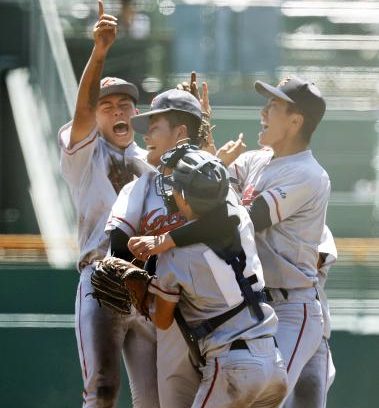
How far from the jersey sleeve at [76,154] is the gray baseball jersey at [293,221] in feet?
2.12

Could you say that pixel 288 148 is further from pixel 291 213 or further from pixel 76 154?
pixel 76 154

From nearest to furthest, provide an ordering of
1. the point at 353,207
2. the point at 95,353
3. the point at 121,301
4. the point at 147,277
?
the point at 147,277 < the point at 121,301 < the point at 95,353 < the point at 353,207

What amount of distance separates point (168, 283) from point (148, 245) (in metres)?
0.18

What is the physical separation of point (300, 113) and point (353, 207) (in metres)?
1.80

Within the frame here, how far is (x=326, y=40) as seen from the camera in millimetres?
8516

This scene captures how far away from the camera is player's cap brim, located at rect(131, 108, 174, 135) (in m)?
4.65

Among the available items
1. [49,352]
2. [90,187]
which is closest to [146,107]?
[49,352]

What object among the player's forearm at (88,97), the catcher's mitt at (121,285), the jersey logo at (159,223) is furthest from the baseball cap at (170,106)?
the catcher's mitt at (121,285)

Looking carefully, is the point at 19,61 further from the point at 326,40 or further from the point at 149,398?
the point at 149,398

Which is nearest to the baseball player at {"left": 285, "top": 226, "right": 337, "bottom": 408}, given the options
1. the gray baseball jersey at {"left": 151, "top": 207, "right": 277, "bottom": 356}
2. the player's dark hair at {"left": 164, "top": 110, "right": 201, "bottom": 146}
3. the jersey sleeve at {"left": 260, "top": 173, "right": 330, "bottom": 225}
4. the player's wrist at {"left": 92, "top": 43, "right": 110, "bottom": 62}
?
the jersey sleeve at {"left": 260, "top": 173, "right": 330, "bottom": 225}

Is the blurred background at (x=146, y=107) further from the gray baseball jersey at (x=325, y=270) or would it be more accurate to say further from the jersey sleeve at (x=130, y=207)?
the jersey sleeve at (x=130, y=207)

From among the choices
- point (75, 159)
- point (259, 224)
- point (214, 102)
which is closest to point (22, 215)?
point (214, 102)

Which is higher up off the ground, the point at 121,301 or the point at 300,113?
the point at 300,113

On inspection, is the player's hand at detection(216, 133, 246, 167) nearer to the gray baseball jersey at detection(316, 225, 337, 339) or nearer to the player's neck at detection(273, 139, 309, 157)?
the player's neck at detection(273, 139, 309, 157)
